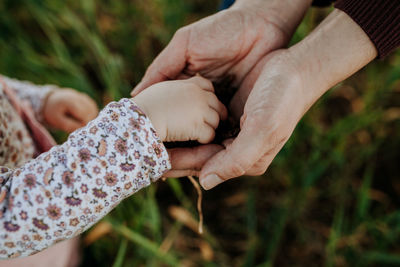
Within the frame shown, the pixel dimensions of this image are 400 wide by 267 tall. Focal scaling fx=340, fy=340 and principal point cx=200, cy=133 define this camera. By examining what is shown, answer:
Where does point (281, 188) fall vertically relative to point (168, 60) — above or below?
below

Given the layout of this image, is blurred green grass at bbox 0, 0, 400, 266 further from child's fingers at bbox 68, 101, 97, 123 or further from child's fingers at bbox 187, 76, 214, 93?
child's fingers at bbox 187, 76, 214, 93

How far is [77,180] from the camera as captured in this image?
2.10ft

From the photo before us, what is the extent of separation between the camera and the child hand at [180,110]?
737 mm

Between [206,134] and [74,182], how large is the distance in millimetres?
311

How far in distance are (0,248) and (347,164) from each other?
1.26 m

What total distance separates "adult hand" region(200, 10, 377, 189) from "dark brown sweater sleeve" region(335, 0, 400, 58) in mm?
15

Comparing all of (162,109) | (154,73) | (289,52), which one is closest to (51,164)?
(162,109)

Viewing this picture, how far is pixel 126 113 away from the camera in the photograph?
69cm

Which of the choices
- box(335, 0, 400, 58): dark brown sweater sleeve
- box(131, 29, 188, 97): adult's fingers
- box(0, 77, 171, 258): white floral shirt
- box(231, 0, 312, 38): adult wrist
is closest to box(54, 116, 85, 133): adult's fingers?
box(131, 29, 188, 97): adult's fingers

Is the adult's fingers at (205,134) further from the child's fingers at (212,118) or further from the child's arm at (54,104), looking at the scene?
the child's arm at (54,104)

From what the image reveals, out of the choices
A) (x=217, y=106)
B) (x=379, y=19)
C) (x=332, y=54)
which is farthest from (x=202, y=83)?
(x=379, y=19)

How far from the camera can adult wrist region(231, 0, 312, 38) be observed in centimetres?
100

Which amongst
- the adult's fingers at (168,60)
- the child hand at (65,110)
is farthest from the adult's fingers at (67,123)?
the adult's fingers at (168,60)

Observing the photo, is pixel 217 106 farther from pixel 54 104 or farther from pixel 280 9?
pixel 54 104
